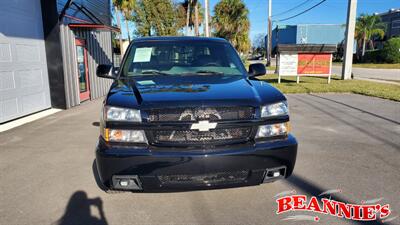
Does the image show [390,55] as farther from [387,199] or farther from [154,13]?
[387,199]

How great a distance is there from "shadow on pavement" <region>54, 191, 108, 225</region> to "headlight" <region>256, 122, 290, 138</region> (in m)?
1.67

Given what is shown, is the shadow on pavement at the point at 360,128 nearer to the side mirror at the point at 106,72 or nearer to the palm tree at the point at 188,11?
the side mirror at the point at 106,72

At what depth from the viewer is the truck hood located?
292 centimetres

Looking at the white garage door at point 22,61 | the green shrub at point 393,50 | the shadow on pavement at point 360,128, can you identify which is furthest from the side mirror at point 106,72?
the green shrub at point 393,50

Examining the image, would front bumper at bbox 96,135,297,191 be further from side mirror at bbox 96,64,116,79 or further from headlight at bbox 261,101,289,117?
side mirror at bbox 96,64,116,79

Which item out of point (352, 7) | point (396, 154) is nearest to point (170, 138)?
point (396, 154)

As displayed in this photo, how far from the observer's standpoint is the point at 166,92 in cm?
314

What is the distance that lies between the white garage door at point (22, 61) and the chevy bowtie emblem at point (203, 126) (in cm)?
664

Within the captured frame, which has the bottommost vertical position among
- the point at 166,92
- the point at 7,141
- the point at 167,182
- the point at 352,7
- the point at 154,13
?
the point at 7,141

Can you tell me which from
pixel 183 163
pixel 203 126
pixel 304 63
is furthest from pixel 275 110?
pixel 304 63

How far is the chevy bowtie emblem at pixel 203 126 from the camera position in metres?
2.86

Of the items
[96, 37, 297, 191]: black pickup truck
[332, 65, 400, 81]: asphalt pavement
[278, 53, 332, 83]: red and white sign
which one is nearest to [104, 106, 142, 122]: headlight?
[96, 37, 297, 191]: black pickup truck

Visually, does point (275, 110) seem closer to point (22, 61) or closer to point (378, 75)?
point (22, 61)

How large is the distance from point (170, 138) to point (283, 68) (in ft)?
43.7
